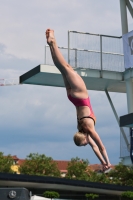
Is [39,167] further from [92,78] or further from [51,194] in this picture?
[92,78]

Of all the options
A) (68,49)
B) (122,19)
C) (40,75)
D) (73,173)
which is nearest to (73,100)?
(40,75)

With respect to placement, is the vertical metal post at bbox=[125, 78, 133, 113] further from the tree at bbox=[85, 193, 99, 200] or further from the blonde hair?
the tree at bbox=[85, 193, 99, 200]

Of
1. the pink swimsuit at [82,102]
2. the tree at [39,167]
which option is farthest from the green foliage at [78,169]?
the pink swimsuit at [82,102]

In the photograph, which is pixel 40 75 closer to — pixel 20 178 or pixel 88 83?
pixel 88 83

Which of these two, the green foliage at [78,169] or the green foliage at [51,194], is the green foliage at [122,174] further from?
the green foliage at [51,194]

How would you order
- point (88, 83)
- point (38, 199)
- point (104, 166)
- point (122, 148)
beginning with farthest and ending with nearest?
point (38, 199) → point (122, 148) → point (88, 83) → point (104, 166)

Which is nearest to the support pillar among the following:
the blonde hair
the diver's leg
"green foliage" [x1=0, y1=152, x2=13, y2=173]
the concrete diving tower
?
the concrete diving tower

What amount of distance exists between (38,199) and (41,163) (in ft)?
134

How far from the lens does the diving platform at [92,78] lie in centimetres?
1993

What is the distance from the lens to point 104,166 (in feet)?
31.4

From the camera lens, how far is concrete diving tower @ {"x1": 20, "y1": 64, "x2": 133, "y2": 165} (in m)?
20.2

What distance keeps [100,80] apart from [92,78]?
0.56 meters

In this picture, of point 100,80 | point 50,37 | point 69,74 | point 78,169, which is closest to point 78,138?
point 69,74

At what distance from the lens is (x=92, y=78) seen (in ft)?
74.1
